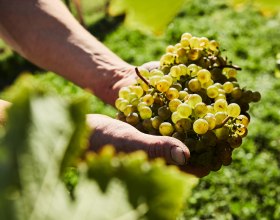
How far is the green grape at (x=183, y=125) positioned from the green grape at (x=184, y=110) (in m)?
0.01

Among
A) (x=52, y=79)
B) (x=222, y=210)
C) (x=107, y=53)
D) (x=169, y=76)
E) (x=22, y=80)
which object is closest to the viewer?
(x=22, y=80)

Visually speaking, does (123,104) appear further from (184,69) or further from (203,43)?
(203,43)

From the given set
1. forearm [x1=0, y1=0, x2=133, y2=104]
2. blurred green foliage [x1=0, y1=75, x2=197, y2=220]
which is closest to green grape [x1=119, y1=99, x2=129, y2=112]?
forearm [x1=0, y1=0, x2=133, y2=104]

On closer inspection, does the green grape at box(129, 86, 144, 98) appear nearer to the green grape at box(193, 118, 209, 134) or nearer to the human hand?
the human hand

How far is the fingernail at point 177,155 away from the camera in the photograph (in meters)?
1.15

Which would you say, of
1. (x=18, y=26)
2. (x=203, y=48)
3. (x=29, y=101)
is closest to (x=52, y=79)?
(x=18, y=26)

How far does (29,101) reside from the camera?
1.02 ft

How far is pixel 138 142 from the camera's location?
1.20 m

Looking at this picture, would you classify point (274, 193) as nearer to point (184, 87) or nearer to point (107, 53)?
point (107, 53)

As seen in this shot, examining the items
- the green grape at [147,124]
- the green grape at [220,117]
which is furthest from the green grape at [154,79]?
the green grape at [220,117]

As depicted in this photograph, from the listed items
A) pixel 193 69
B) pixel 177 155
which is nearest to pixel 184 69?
pixel 193 69

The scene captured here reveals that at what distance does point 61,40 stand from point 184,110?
89 cm

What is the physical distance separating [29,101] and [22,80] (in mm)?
14

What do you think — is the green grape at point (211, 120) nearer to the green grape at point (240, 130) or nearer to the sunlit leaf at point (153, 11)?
the green grape at point (240, 130)
